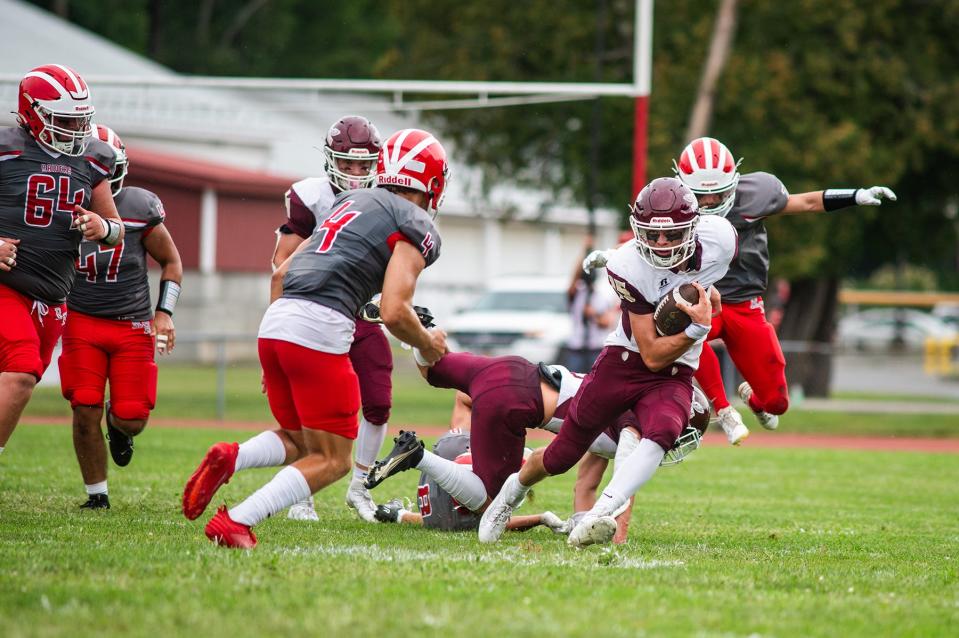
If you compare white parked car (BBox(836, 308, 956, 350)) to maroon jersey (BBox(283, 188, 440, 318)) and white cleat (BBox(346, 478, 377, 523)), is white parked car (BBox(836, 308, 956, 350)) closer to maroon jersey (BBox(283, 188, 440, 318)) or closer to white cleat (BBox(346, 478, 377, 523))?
white cleat (BBox(346, 478, 377, 523))

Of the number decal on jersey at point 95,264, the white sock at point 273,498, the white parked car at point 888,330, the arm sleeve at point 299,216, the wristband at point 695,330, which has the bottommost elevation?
the white parked car at point 888,330

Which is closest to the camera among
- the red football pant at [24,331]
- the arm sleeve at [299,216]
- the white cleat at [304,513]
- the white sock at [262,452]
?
the white sock at [262,452]

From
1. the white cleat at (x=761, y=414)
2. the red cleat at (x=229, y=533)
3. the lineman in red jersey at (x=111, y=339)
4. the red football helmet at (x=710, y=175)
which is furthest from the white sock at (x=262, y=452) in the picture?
the white cleat at (x=761, y=414)

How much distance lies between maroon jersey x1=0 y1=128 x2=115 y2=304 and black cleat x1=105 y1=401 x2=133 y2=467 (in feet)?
3.33

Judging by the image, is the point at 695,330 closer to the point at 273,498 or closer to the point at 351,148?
the point at 273,498

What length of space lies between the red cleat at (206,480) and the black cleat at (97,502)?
6.22 ft

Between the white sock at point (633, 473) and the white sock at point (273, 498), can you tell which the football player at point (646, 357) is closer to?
the white sock at point (633, 473)

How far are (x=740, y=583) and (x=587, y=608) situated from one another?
3.13 ft

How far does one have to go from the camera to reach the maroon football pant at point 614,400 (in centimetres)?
597

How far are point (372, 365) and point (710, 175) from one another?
218 centimetres

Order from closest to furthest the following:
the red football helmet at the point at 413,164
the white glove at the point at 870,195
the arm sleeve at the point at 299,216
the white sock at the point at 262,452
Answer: the white sock at the point at 262,452 → the red football helmet at the point at 413,164 → the arm sleeve at the point at 299,216 → the white glove at the point at 870,195

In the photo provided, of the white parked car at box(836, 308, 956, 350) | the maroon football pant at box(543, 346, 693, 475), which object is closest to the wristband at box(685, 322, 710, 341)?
the maroon football pant at box(543, 346, 693, 475)

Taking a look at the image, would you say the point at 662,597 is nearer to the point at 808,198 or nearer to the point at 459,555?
the point at 459,555

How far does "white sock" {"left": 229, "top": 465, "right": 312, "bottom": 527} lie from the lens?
17.7 feet
